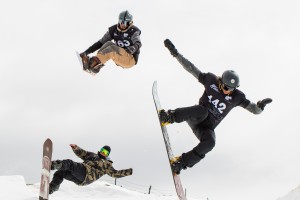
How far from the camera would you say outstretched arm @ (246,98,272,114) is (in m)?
9.41

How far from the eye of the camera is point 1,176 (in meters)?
12.2

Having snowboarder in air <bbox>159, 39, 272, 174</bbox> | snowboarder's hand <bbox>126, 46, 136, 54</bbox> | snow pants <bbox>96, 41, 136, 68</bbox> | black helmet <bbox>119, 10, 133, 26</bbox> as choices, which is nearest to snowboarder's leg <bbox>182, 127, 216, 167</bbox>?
snowboarder in air <bbox>159, 39, 272, 174</bbox>

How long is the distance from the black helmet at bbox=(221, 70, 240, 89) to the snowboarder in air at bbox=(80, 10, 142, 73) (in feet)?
11.1

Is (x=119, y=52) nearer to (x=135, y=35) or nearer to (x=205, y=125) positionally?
(x=135, y=35)

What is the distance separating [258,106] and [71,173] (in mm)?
4593

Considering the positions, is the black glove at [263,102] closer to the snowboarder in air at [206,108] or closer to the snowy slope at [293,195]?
the snowboarder in air at [206,108]

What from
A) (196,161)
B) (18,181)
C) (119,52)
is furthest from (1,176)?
(196,161)

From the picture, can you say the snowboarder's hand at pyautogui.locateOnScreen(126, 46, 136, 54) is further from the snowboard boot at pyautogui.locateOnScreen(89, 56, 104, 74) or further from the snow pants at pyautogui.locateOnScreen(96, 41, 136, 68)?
the snowboard boot at pyautogui.locateOnScreen(89, 56, 104, 74)

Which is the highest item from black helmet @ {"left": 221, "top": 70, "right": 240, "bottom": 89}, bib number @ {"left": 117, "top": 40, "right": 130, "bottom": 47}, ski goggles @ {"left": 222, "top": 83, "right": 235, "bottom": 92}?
bib number @ {"left": 117, "top": 40, "right": 130, "bottom": 47}

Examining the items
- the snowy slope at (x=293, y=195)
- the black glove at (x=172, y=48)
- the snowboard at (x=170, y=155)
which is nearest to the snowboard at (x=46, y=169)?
the snowboard at (x=170, y=155)

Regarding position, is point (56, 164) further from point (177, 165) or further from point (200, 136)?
point (200, 136)

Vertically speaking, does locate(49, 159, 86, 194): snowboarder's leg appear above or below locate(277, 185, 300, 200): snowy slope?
above

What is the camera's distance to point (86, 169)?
10344mm

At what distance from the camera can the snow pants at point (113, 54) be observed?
11461 mm
